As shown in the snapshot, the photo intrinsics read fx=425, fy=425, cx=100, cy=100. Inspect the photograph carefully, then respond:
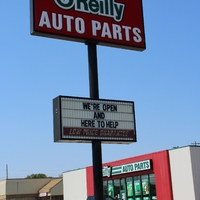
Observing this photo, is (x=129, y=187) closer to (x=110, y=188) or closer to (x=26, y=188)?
(x=110, y=188)

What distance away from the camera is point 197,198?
1028 inches

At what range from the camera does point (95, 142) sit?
1348 cm

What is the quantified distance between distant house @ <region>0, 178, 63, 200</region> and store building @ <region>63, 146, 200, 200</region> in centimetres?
2014

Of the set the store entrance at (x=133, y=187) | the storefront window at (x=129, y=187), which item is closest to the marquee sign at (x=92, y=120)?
the store entrance at (x=133, y=187)

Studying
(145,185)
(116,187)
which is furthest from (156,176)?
(116,187)

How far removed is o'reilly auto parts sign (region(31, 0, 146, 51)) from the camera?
13797 mm

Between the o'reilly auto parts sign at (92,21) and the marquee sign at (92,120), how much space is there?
7.19 feet

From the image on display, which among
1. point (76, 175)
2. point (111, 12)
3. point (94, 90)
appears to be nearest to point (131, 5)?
point (111, 12)

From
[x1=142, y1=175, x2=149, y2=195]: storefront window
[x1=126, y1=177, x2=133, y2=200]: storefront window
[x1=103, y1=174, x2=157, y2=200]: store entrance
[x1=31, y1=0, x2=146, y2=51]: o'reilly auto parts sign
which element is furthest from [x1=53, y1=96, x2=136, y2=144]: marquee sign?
[x1=126, y1=177, x2=133, y2=200]: storefront window

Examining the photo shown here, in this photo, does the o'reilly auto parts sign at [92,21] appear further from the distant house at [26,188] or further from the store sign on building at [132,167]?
the distant house at [26,188]

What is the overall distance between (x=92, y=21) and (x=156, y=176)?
1755cm

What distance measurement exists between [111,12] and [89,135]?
458 cm

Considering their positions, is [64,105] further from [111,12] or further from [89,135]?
[111,12]

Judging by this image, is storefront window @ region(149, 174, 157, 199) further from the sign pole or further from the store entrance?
the sign pole
